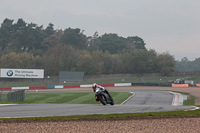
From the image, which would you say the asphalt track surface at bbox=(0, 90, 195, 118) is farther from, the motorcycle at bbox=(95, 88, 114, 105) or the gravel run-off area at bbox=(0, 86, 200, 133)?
the gravel run-off area at bbox=(0, 86, 200, 133)

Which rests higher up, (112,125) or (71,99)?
(112,125)

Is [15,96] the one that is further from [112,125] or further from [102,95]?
[112,125]

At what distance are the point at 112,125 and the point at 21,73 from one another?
69.0 meters

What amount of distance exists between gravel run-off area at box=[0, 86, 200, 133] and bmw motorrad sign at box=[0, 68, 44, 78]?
66.1 meters

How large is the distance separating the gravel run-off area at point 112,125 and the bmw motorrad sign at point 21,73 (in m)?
66.1

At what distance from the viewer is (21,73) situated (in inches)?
3172

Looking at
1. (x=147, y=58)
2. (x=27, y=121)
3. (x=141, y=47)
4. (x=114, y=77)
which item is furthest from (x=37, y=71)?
(x=141, y=47)

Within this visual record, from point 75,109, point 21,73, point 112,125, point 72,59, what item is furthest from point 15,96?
point 72,59

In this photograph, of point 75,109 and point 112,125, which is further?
point 75,109

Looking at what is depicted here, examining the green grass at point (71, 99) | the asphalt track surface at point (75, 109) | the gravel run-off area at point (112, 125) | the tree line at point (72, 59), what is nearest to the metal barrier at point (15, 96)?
the green grass at point (71, 99)

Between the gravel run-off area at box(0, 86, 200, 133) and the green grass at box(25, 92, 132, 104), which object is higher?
the gravel run-off area at box(0, 86, 200, 133)

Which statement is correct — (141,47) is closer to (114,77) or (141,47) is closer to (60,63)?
(60,63)

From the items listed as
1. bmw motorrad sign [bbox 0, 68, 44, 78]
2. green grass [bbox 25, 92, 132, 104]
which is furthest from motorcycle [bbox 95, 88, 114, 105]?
bmw motorrad sign [bbox 0, 68, 44, 78]

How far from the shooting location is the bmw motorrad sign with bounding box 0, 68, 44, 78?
7981 cm
